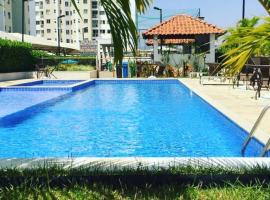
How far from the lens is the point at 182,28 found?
90.1ft

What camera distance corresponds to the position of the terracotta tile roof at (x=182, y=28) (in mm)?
26594

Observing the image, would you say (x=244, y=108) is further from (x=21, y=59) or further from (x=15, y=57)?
(x=21, y=59)

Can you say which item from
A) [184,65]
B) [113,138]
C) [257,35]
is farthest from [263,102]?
[184,65]

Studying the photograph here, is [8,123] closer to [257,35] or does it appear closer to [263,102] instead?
[263,102]

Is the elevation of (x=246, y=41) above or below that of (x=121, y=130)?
above

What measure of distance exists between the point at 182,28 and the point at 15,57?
1095cm

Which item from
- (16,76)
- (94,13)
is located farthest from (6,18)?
(16,76)

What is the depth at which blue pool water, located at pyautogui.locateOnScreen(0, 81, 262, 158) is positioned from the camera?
25.0 ft

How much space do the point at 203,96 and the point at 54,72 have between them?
616 inches

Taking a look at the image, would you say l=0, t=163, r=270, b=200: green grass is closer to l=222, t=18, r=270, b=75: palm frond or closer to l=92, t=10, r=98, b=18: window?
l=222, t=18, r=270, b=75: palm frond

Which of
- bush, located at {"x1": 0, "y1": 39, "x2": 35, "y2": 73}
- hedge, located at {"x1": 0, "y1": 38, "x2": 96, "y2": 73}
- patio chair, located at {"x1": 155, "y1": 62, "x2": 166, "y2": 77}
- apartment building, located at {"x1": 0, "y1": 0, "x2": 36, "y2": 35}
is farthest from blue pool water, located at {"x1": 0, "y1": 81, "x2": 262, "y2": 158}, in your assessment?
apartment building, located at {"x1": 0, "y1": 0, "x2": 36, "y2": 35}

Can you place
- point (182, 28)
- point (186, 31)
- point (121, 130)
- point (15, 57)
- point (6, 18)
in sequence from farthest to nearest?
point (6, 18)
point (182, 28)
point (186, 31)
point (15, 57)
point (121, 130)

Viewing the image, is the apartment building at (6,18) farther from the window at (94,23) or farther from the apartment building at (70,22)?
the window at (94,23)

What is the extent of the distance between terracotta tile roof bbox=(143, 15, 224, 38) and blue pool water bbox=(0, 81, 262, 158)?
40.2 feet
